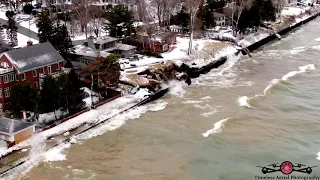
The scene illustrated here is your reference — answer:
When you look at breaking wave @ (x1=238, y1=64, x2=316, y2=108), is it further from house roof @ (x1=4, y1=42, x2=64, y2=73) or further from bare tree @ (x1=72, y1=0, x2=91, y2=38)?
bare tree @ (x1=72, y1=0, x2=91, y2=38)

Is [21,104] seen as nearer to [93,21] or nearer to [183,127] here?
[183,127]

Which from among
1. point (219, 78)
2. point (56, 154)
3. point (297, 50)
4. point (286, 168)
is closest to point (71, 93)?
point (56, 154)

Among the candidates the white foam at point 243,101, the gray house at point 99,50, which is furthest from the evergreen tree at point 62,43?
the white foam at point 243,101

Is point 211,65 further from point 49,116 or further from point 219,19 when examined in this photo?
point 49,116

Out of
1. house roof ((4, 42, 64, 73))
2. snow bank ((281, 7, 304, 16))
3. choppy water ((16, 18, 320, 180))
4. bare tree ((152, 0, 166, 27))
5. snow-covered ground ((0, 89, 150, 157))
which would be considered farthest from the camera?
snow bank ((281, 7, 304, 16))

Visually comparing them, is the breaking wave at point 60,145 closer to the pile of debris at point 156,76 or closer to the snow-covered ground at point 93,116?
the snow-covered ground at point 93,116

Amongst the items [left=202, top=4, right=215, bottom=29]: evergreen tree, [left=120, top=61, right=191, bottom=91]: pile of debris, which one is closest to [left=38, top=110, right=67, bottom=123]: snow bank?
[left=120, top=61, right=191, bottom=91]: pile of debris

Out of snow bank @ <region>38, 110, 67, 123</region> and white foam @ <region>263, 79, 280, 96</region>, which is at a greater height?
white foam @ <region>263, 79, 280, 96</region>

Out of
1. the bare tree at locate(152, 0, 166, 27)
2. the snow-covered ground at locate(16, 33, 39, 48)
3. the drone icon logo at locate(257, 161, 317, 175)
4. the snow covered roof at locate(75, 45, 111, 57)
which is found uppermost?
the bare tree at locate(152, 0, 166, 27)
